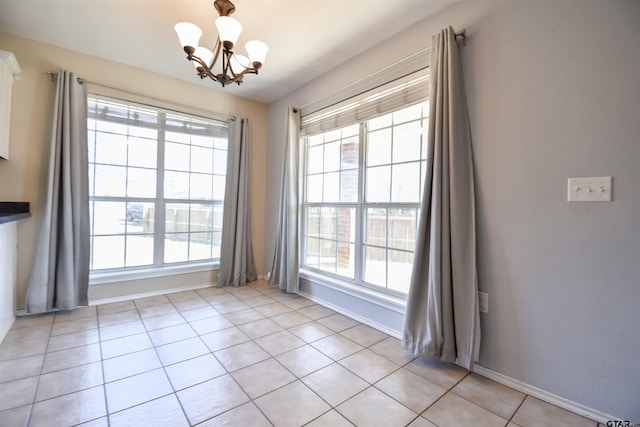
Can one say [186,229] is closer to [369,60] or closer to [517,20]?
[369,60]

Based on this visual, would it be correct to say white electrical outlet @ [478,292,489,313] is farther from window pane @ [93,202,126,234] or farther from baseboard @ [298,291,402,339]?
window pane @ [93,202,126,234]

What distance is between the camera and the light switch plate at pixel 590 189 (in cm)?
142

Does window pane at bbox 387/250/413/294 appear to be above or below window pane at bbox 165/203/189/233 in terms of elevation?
below

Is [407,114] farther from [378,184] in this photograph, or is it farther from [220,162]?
[220,162]

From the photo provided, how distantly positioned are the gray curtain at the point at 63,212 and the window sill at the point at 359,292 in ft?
7.68

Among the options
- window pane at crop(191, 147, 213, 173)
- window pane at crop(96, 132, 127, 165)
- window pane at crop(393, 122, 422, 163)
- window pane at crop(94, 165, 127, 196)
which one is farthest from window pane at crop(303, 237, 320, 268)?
window pane at crop(96, 132, 127, 165)

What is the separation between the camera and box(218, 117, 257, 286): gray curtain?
3.72 metres

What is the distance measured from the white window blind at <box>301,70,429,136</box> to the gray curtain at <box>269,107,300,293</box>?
0.58 feet

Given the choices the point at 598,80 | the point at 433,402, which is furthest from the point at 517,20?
the point at 433,402

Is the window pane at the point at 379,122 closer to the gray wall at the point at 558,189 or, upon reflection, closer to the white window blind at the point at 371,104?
the white window blind at the point at 371,104

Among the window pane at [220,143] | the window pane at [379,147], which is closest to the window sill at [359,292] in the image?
the window pane at [379,147]

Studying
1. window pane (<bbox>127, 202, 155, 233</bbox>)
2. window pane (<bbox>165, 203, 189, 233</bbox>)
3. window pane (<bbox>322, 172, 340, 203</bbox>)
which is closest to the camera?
window pane (<bbox>322, 172, 340, 203</bbox>)

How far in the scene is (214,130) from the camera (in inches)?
145

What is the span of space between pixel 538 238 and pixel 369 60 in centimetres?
206
